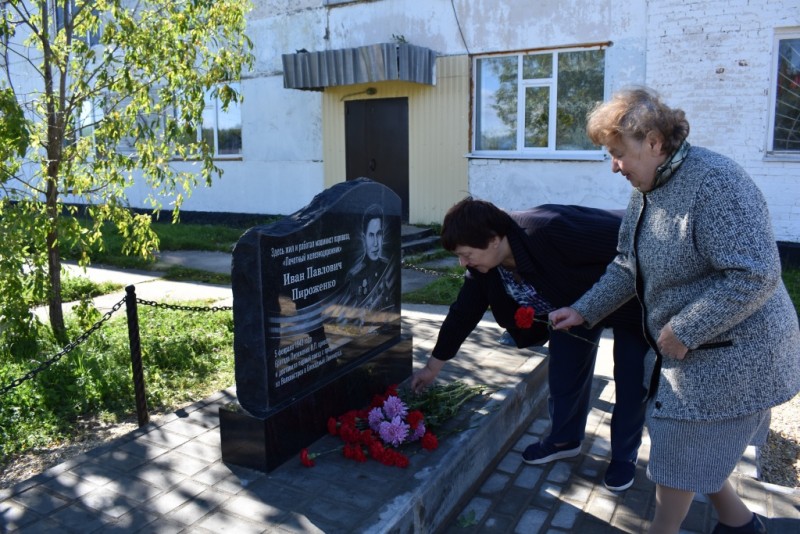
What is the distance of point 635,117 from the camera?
224 centimetres

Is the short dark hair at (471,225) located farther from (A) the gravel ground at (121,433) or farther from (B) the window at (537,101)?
(B) the window at (537,101)

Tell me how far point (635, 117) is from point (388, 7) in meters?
10.6

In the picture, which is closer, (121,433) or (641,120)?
(641,120)

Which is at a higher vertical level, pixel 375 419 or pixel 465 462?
pixel 375 419

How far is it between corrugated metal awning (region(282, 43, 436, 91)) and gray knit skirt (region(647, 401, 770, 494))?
9.43m

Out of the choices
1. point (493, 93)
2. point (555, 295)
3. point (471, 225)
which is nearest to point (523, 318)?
point (555, 295)

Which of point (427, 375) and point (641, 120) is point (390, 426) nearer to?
point (427, 375)

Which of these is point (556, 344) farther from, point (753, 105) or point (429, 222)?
point (429, 222)

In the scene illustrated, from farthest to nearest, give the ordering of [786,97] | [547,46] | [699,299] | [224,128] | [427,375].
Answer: [224,128] < [547,46] < [786,97] < [427,375] < [699,299]

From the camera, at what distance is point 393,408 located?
11.6 feet

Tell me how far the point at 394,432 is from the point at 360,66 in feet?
29.8

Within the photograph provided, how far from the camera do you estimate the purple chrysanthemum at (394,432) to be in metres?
3.33

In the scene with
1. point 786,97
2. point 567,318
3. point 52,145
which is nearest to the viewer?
point 567,318

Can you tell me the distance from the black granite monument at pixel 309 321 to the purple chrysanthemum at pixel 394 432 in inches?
14.7
